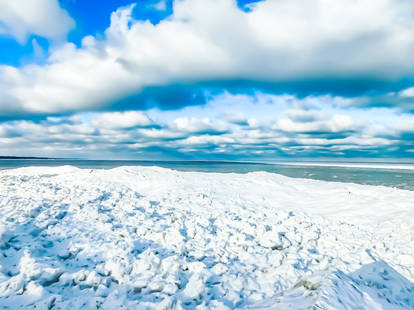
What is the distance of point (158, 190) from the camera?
548 inches

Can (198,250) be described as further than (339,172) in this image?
No

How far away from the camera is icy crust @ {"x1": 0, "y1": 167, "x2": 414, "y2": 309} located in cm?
525

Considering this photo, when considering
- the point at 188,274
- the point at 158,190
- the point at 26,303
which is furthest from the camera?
the point at 158,190

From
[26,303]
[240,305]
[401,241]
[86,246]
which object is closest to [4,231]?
[86,246]

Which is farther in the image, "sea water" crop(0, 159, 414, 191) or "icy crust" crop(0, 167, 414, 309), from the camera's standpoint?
"sea water" crop(0, 159, 414, 191)

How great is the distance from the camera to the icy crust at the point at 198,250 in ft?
17.2

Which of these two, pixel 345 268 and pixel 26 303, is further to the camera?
pixel 345 268

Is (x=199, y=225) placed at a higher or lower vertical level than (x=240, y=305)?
higher

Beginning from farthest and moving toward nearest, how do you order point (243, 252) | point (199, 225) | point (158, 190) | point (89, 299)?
point (158, 190), point (199, 225), point (243, 252), point (89, 299)

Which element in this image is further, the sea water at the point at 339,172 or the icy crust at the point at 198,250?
the sea water at the point at 339,172

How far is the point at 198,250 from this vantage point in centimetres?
757

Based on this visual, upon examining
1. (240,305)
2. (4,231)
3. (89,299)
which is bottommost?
(240,305)

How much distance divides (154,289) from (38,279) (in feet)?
8.25

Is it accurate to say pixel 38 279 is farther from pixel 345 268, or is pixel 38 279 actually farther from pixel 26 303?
pixel 345 268
